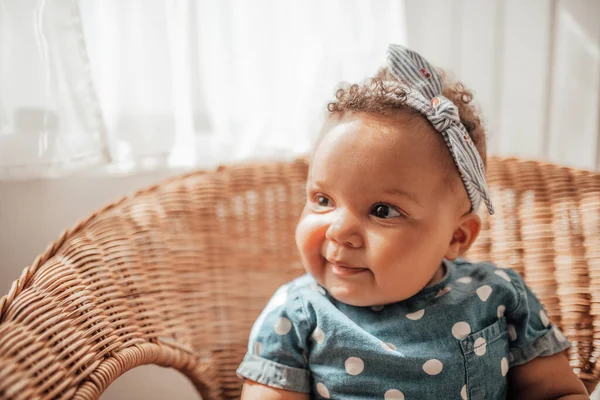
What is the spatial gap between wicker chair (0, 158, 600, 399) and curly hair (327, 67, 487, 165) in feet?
0.90

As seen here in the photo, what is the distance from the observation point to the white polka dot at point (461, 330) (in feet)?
2.77

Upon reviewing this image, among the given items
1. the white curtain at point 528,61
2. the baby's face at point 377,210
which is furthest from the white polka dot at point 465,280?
the white curtain at point 528,61

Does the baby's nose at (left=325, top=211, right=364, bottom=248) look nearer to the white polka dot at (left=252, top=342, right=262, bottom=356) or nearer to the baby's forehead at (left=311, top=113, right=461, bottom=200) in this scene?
the baby's forehead at (left=311, top=113, right=461, bottom=200)

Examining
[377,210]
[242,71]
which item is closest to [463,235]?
[377,210]

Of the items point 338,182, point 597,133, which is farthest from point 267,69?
point 597,133

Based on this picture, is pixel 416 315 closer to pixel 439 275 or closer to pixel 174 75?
pixel 439 275

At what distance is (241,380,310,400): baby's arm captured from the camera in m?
0.83

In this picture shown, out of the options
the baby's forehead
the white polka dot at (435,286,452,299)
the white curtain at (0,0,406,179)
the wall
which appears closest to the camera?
the baby's forehead

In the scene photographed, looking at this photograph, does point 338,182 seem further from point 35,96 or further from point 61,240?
point 35,96

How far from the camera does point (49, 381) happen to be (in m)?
0.67

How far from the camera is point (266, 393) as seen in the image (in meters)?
0.83

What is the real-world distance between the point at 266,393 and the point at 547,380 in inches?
17.0

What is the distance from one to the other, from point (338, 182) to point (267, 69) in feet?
1.71

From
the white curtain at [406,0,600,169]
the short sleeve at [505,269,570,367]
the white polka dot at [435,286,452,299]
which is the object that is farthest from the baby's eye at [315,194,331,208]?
the white curtain at [406,0,600,169]
